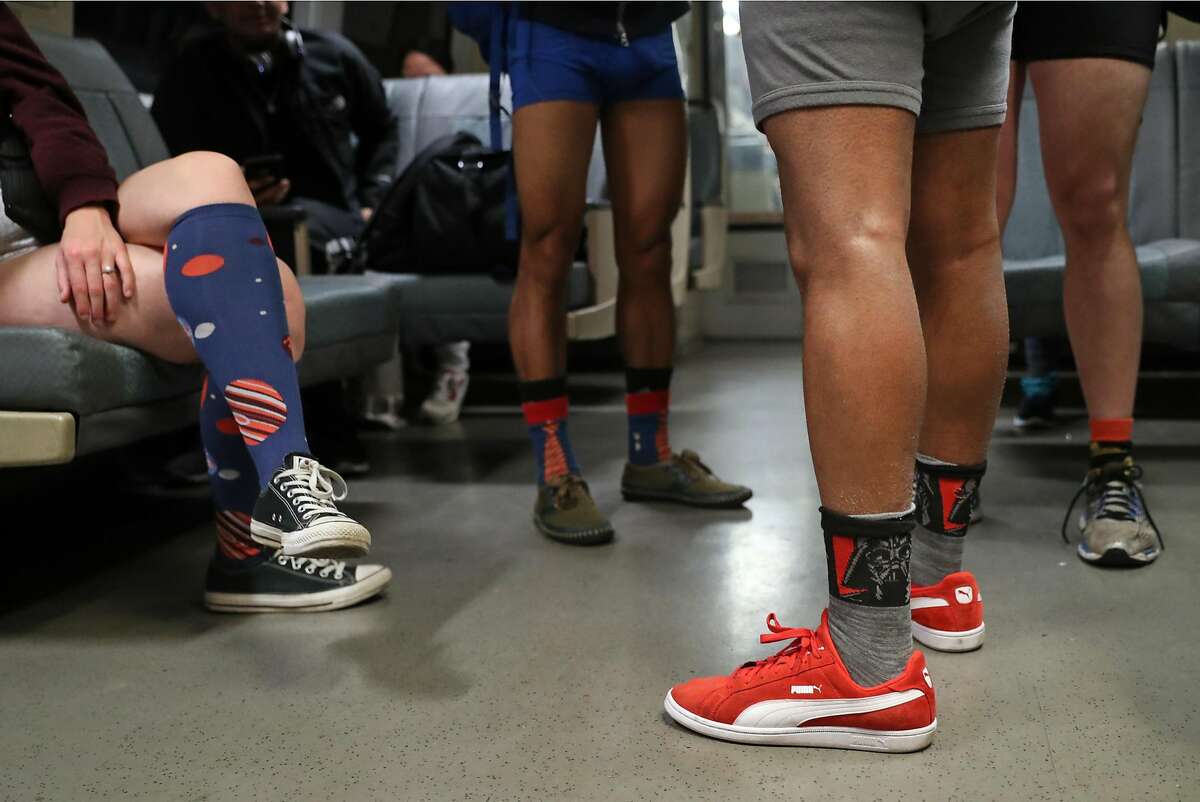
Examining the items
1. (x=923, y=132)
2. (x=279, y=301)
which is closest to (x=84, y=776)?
(x=279, y=301)

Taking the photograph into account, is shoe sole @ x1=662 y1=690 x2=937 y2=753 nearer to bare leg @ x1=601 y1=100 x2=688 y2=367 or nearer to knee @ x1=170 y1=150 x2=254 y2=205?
knee @ x1=170 y1=150 x2=254 y2=205

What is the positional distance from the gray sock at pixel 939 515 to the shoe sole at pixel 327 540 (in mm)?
600

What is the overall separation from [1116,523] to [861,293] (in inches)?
33.0

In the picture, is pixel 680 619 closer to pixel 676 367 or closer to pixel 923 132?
pixel 923 132

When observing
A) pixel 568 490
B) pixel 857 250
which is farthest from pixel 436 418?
pixel 857 250

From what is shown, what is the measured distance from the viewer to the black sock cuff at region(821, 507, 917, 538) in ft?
3.12

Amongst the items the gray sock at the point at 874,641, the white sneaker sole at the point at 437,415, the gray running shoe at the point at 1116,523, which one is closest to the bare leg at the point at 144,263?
the gray sock at the point at 874,641

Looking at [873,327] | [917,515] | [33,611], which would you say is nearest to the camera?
[873,327]

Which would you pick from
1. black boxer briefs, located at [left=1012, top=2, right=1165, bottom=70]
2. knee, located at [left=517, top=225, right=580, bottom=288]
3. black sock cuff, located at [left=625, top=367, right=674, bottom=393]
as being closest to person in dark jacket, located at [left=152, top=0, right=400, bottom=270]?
knee, located at [left=517, top=225, right=580, bottom=288]

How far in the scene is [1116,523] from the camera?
1.54 m

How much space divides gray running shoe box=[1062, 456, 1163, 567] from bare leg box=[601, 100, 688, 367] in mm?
727

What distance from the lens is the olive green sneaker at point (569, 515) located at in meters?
1.72

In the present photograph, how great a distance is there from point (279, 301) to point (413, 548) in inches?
23.1

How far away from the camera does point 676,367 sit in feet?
13.3
